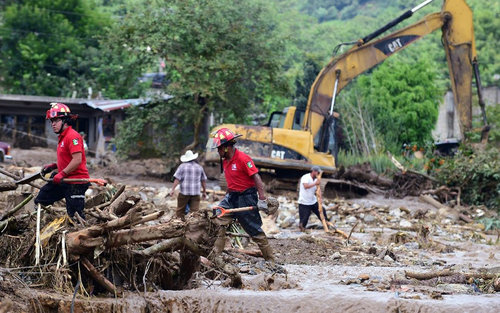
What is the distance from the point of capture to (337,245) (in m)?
14.3

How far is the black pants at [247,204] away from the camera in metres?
10.4

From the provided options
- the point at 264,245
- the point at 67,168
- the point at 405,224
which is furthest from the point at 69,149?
the point at 405,224

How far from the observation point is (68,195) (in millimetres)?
9383

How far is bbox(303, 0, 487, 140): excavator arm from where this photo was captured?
2400 cm

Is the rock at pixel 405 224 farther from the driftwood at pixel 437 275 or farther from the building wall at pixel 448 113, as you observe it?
the building wall at pixel 448 113

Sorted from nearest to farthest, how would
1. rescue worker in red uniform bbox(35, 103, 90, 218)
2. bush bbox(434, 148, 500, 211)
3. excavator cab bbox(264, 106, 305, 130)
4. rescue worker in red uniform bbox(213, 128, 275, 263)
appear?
rescue worker in red uniform bbox(35, 103, 90, 218) → rescue worker in red uniform bbox(213, 128, 275, 263) → bush bbox(434, 148, 500, 211) → excavator cab bbox(264, 106, 305, 130)

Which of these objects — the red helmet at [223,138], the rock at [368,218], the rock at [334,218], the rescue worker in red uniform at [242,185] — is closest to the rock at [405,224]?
the rock at [368,218]

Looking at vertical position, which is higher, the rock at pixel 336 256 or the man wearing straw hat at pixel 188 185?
the man wearing straw hat at pixel 188 185

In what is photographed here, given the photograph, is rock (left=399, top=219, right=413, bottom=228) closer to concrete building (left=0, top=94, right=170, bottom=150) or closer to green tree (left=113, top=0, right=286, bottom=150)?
green tree (left=113, top=0, right=286, bottom=150)

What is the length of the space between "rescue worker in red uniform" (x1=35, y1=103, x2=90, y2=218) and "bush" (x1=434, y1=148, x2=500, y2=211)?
14473 mm

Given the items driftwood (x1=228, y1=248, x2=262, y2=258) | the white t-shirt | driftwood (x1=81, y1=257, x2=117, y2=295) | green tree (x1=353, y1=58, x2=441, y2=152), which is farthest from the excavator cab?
green tree (x1=353, y1=58, x2=441, y2=152)

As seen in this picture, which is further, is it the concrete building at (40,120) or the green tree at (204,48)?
the concrete building at (40,120)

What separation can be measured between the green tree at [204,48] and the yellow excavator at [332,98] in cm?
431

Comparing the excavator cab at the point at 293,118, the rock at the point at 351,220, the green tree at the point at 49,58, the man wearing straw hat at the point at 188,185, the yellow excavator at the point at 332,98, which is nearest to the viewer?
the man wearing straw hat at the point at 188,185
